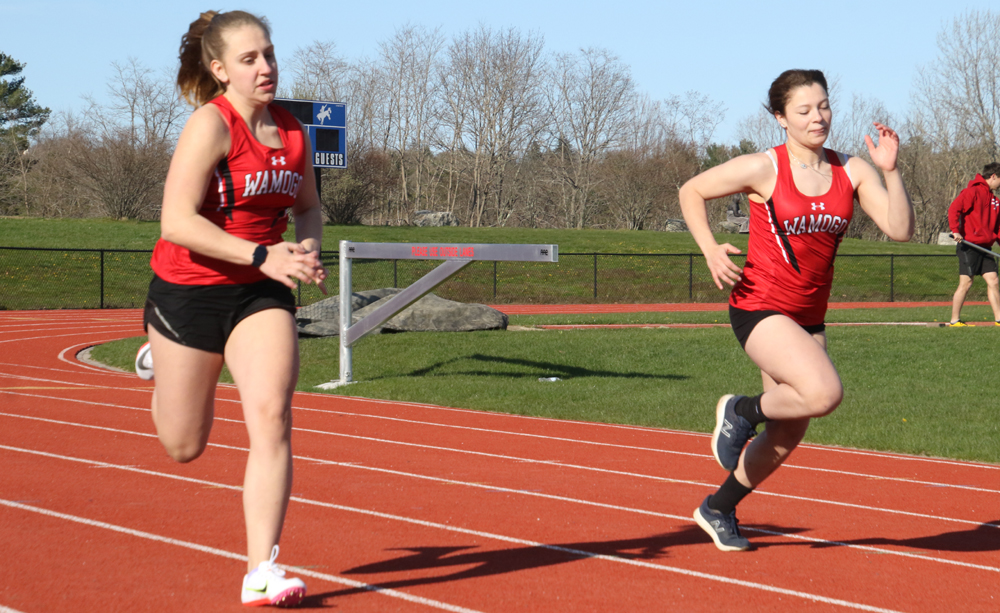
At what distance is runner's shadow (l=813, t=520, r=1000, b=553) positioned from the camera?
471 centimetres

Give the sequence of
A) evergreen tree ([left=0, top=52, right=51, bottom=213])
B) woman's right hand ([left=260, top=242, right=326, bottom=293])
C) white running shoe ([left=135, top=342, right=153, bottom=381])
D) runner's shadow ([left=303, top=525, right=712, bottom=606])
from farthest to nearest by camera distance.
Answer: evergreen tree ([left=0, top=52, right=51, bottom=213]) < white running shoe ([left=135, top=342, right=153, bottom=381]) < runner's shadow ([left=303, top=525, right=712, bottom=606]) < woman's right hand ([left=260, top=242, right=326, bottom=293])

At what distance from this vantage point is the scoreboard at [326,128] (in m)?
15.5

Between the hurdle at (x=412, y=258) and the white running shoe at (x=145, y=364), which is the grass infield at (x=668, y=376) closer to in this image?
the hurdle at (x=412, y=258)

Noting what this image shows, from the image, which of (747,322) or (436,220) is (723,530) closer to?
(747,322)

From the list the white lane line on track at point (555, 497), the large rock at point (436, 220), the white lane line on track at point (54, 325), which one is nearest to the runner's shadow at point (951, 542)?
the white lane line on track at point (555, 497)

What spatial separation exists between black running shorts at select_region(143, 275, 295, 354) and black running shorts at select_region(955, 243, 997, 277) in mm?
13402

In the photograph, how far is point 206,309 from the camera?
3471 mm

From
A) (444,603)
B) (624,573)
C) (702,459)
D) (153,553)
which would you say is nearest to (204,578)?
(153,553)

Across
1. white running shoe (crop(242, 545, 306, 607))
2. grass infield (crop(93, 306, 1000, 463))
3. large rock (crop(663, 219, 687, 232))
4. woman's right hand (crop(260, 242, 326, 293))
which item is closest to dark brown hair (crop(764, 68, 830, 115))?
woman's right hand (crop(260, 242, 326, 293))

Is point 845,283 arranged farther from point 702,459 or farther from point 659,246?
point 702,459

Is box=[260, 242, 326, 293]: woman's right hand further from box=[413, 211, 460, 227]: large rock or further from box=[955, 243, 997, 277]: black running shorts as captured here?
box=[413, 211, 460, 227]: large rock

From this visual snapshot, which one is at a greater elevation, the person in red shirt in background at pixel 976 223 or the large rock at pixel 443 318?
the person in red shirt in background at pixel 976 223

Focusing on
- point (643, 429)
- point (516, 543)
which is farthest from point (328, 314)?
point (516, 543)

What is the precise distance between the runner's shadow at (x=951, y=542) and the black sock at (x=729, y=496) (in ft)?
1.56
